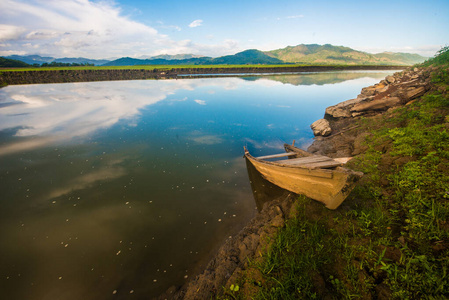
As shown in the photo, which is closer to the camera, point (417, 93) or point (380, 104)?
point (417, 93)

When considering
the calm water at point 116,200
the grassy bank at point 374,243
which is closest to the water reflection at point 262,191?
the calm water at point 116,200

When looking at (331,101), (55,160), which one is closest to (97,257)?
(55,160)

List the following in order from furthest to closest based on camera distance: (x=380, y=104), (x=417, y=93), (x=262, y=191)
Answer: (x=380, y=104)
(x=417, y=93)
(x=262, y=191)

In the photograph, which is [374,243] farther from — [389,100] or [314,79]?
[314,79]

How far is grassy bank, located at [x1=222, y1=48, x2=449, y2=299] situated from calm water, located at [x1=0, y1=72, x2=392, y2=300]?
277 centimetres

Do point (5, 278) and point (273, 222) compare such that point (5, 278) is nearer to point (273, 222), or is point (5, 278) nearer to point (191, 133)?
point (273, 222)

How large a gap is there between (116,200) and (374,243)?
10.3 m

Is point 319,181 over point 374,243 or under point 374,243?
over

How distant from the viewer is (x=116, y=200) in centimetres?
893

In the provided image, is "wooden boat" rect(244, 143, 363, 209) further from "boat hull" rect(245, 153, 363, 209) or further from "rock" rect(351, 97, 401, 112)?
"rock" rect(351, 97, 401, 112)

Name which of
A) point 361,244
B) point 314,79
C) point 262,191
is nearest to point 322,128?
point 262,191

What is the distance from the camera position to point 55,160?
12.1m

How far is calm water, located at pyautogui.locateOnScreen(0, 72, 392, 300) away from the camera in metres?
5.83

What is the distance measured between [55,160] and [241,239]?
13.8m
